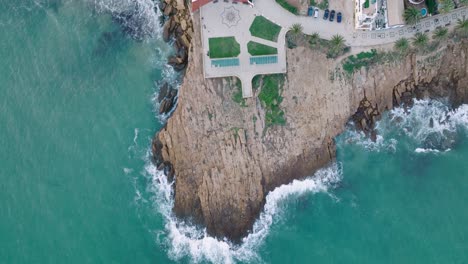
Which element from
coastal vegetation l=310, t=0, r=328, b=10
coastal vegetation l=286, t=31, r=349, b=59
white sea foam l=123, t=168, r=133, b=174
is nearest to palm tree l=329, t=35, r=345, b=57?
coastal vegetation l=286, t=31, r=349, b=59

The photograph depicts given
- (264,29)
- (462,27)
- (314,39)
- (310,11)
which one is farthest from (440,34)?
(264,29)

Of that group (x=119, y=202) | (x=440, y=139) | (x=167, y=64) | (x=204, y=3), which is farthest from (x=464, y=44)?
(x=119, y=202)

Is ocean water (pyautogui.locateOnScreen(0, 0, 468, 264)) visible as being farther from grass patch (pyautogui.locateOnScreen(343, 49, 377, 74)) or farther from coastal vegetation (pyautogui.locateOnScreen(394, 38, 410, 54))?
grass patch (pyautogui.locateOnScreen(343, 49, 377, 74))

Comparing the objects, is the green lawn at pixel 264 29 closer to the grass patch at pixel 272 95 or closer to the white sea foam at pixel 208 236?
the grass patch at pixel 272 95

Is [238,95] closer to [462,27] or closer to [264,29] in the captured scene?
[264,29]

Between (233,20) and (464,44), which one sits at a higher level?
(233,20)

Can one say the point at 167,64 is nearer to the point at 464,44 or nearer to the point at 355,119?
the point at 355,119
